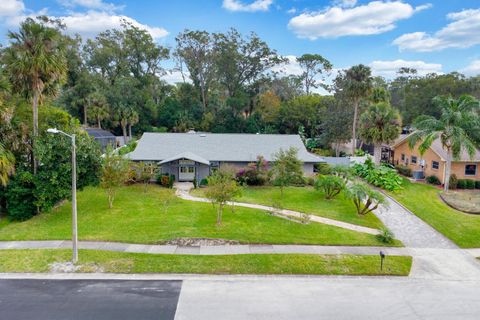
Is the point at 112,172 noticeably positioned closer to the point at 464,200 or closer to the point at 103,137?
the point at 464,200

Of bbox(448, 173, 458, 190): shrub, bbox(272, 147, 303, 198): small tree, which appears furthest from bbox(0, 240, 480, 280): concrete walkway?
bbox(448, 173, 458, 190): shrub

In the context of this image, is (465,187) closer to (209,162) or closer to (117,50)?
(209,162)

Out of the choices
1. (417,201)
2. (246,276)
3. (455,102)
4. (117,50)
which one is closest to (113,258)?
(246,276)

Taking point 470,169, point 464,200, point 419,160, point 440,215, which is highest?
point 419,160

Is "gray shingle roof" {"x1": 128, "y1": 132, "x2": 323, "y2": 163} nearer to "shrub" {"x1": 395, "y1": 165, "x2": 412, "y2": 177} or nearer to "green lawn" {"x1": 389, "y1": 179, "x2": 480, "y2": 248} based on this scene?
"green lawn" {"x1": 389, "y1": 179, "x2": 480, "y2": 248}

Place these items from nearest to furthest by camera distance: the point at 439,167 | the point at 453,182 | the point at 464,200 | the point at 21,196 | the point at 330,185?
the point at 21,196 → the point at 330,185 → the point at 464,200 → the point at 453,182 → the point at 439,167

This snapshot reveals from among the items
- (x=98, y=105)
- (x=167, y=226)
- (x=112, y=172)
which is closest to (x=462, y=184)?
(x=167, y=226)

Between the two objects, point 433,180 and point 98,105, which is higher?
point 98,105
